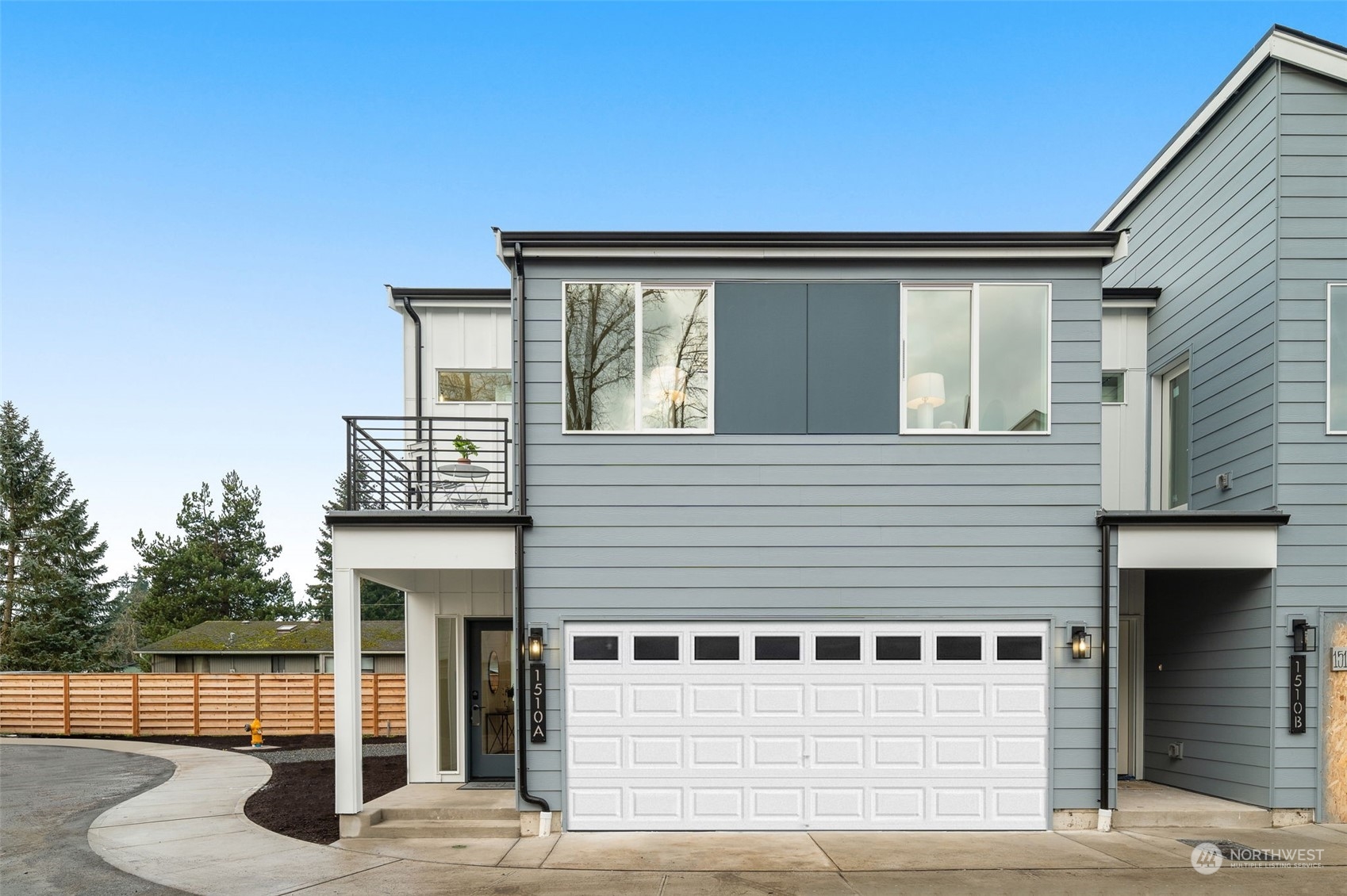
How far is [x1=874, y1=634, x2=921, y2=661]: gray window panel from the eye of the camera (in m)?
7.32

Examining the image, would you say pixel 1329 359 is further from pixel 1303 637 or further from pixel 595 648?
pixel 595 648

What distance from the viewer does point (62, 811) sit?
8852mm

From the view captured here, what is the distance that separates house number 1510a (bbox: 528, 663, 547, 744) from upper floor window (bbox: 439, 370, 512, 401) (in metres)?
3.81

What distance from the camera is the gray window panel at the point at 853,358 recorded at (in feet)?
24.3

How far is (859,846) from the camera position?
21.9 feet

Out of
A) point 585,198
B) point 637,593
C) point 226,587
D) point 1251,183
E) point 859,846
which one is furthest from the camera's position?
point 226,587

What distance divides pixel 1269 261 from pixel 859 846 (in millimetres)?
6994

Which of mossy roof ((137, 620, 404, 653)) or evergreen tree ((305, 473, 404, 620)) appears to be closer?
mossy roof ((137, 620, 404, 653))

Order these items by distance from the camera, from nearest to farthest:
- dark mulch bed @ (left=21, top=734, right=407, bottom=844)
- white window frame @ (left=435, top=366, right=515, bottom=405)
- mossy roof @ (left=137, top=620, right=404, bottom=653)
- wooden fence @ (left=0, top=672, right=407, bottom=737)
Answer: dark mulch bed @ (left=21, top=734, right=407, bottom=844), white window frame @ (left=435, top=366, right=515, bottom=405), wooden fence @ (left=0, top=672, right=407, bottom=737), mossy roof @ (left=137, top=620, right=404, bottom=653)

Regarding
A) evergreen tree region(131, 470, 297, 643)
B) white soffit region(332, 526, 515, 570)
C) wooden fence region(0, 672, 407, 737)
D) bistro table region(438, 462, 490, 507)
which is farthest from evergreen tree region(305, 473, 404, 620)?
white soffit region(332, 526, 515, 570)

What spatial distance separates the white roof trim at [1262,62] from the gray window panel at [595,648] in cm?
868

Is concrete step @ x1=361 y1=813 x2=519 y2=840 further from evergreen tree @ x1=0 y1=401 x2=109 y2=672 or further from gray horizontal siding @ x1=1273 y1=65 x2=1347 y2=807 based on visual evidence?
evergreen tree @ x1=0 y1=401 x2=109 y2=672

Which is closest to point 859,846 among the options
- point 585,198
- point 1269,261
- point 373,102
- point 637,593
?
point 637,593

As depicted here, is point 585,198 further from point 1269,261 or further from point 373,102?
point 1269,261
